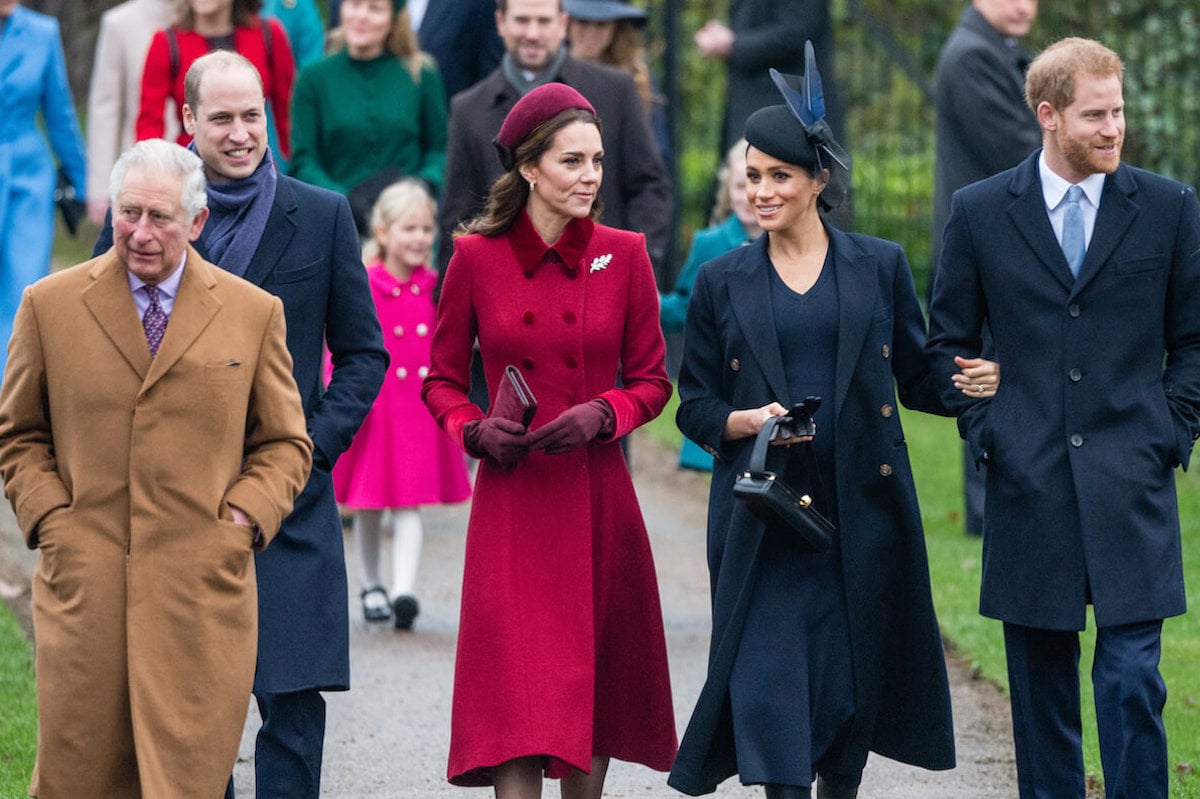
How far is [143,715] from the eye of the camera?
4.63 m

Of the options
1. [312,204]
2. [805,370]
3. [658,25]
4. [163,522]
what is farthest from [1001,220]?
[658,25]

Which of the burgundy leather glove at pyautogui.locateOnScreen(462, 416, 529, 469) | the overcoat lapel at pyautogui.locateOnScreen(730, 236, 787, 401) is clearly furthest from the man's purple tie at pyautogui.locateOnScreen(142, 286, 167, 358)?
the overcoat lapel at pyautogui.locateOnScreen(730, 236, 787, 401)

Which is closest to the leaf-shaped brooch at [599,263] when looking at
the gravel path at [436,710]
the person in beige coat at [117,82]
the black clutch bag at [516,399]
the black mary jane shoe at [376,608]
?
the black clutch bag at [516,399]

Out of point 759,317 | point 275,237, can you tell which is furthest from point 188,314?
point 759,317

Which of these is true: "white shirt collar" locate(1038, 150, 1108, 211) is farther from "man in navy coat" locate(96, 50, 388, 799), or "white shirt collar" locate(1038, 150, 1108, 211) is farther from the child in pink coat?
the child in pink coat

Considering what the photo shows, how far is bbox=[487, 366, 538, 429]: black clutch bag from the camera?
5352mm

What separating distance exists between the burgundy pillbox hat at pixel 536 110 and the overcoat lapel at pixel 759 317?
23.4 inches

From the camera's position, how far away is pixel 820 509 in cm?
554

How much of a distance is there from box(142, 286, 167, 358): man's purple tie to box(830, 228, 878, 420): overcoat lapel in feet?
5.49

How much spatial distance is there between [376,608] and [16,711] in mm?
1685

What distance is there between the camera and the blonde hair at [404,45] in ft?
31.2

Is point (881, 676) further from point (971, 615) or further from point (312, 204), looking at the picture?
point (971, 615)

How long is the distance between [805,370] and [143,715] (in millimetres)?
1929

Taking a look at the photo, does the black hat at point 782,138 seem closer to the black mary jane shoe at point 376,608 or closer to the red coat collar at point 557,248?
the red coat collar at point 557,248
